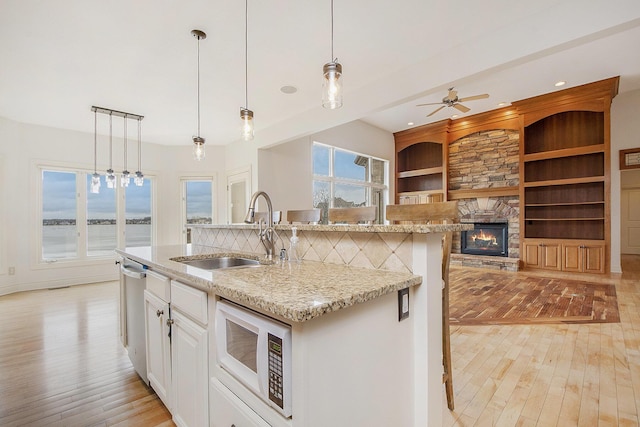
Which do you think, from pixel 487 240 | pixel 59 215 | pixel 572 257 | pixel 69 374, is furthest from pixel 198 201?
pixel 572 257

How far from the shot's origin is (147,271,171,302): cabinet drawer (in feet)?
5.26

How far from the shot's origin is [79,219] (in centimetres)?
545

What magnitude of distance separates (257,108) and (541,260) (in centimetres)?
615

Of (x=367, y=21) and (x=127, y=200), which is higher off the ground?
(x=367, y=21)

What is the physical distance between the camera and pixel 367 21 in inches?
102

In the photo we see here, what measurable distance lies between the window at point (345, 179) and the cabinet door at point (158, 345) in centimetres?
462

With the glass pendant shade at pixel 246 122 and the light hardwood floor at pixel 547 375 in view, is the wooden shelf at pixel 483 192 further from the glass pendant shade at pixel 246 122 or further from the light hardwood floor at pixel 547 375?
the glass pendant shade at pixel 246 122

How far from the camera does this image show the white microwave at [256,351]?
875 millimetres

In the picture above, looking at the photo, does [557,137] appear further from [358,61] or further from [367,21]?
[367,21]

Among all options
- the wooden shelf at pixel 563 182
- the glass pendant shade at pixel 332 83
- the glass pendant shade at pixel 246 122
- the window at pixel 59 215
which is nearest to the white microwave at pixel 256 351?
the glass pendant shade at pixel 332 83

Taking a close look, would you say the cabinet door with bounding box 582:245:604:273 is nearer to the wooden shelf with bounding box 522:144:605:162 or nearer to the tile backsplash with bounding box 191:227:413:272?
the wooden shelf with bounding box 522:144:605:162

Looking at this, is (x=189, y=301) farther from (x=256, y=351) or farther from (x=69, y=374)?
(x=69, y=374)

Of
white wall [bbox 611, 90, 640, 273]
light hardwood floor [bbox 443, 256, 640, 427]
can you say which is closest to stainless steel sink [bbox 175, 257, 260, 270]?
light hardwood floor [bbox 443, 256, 640, 427]

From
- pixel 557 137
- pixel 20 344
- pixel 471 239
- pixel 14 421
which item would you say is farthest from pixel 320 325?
pixel 557 137
